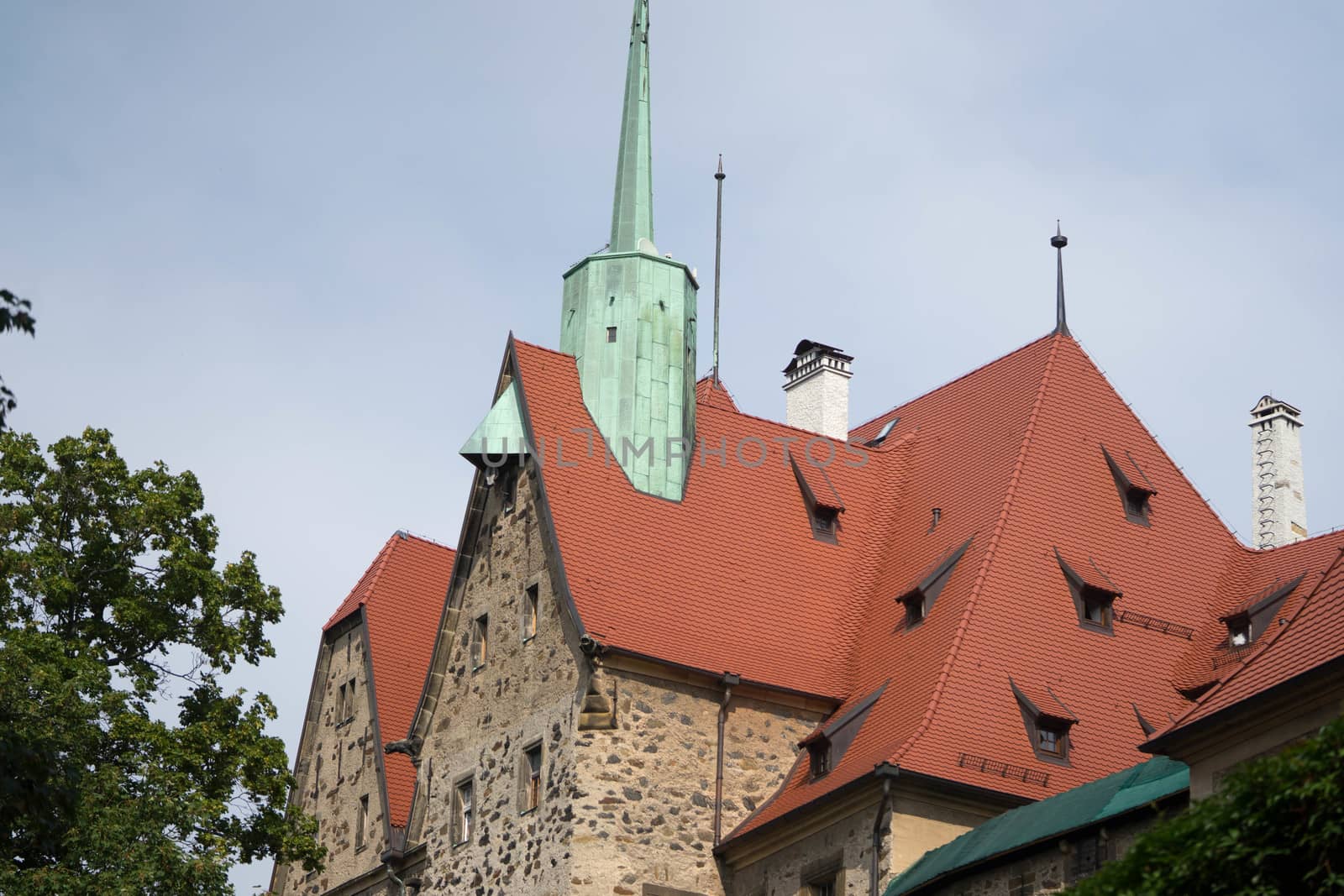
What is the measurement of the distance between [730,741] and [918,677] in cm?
240

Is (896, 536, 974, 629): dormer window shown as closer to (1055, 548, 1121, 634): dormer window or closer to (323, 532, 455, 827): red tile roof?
(1055, 548, 1121, 634): dormer window

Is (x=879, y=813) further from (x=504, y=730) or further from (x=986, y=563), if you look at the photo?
(x=504, y=730)

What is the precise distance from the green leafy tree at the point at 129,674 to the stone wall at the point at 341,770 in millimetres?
4903

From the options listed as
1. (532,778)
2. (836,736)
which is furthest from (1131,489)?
(532,778)

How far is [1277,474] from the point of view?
3209 centimetres

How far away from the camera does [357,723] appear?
33750 millimetres

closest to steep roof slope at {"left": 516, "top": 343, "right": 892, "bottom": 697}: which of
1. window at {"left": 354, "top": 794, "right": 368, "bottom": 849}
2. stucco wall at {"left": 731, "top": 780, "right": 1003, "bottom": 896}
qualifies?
stucco wall at {"left": 731, "top": 780, "right": 1003, "bottom": 896}

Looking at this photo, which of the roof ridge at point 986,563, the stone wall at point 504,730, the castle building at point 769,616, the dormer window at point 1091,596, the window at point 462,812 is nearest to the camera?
the roof ridge at point 986,563

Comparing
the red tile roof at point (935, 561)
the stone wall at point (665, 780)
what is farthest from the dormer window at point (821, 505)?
the stone wall at point (665, 780)

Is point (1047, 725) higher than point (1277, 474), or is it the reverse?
point (1277, 474)

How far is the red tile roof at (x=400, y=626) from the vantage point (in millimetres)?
32281

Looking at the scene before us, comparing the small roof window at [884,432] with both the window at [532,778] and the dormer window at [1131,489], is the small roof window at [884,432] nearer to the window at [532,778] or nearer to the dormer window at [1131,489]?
the dormer window at [1131,489]

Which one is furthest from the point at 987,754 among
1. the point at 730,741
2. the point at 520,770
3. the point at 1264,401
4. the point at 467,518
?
the point at 1264,401

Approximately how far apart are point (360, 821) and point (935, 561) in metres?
10.1
